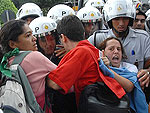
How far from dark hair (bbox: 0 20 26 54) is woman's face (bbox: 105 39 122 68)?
1352mm

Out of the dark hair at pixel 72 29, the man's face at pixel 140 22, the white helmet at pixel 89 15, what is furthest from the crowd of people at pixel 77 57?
the man's face at pixel 140 22

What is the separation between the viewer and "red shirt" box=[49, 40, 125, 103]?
6.55 ft

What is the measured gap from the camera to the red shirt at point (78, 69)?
78.6 inches

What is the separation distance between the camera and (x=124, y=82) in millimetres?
2391

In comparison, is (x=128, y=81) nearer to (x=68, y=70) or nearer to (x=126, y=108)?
(x=126, y=108)

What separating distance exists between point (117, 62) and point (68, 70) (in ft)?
3.94

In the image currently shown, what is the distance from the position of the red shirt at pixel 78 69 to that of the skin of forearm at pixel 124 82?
243 millimetres

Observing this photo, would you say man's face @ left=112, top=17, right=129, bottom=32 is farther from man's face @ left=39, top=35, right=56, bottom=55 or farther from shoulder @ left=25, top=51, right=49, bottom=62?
shoulder @ left=25, top=51, right=49, bottom=62

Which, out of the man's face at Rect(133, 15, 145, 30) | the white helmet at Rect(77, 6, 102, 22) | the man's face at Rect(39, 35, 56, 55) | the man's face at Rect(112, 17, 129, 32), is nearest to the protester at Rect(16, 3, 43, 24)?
the white helmet at Rect(77, 6, 102, 22)

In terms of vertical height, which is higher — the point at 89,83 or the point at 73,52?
the point at 73,52

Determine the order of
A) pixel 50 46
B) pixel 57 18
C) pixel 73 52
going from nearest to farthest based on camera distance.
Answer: pixel 73 52 → pixel 50 46 → pixel 57 18

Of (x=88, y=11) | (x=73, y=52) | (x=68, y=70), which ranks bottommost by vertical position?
(x=68, y=70)

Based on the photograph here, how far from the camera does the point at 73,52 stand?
2.12 m

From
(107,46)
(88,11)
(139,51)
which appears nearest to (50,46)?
(107,46)
